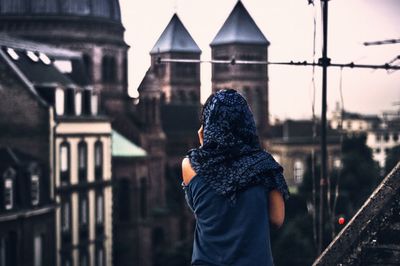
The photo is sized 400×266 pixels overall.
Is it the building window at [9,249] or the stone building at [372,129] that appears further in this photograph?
the stone building at [372,129]

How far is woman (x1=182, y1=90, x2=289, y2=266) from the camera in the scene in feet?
15.5

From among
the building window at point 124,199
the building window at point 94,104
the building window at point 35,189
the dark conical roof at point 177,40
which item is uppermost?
the dark conical roof at point 177,40

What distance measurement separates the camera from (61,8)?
2343 inches

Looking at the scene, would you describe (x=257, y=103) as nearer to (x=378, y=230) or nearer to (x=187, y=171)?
(x=378, y=230)

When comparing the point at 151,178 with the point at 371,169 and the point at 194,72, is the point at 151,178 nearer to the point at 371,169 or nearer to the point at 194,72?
the point at 371,169

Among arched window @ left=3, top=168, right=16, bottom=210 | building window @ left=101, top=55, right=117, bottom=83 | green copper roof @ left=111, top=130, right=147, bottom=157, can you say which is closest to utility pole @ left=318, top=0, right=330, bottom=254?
arched window @ left=3, top=168, right=16, bottom=210

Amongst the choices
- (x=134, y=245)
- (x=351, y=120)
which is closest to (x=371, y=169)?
(x=134, y=245)

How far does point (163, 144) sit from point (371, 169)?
677 inches

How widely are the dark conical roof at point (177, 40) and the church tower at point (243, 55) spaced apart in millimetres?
2068

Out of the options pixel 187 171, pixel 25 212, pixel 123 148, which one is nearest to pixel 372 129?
pixel 123 148

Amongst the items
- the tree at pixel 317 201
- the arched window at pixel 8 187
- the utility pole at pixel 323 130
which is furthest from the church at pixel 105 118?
the tree at pixel 317 201

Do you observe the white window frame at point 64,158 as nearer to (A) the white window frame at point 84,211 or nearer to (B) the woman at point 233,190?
(A) the white window frame at point 84,211

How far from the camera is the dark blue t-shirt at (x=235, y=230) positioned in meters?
4.70

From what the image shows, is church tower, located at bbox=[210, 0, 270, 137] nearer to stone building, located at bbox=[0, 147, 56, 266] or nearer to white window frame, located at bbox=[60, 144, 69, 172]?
white window frame, located at bbox=[60, 144, 69, 172]
